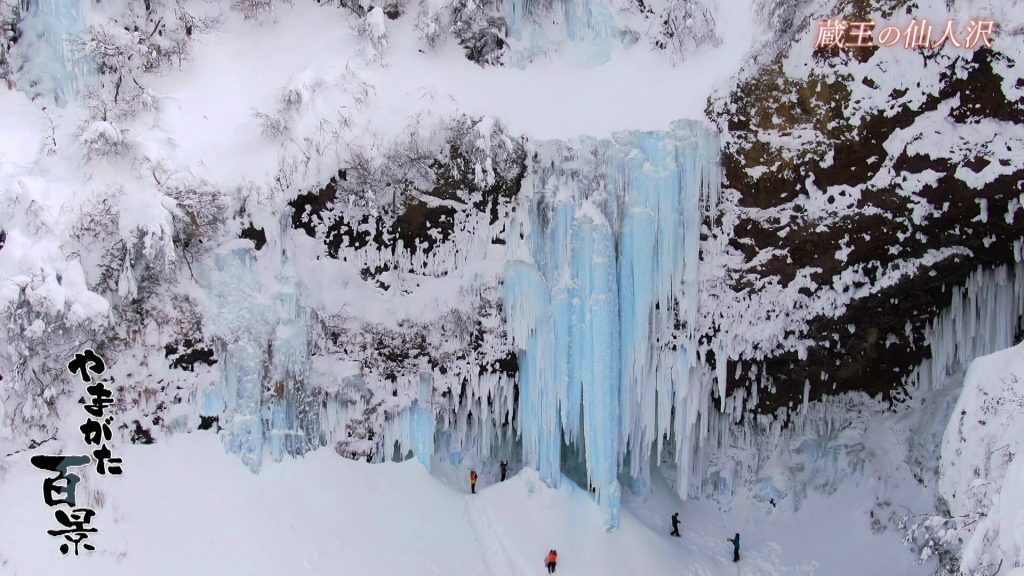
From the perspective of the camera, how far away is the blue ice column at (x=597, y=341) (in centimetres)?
1277

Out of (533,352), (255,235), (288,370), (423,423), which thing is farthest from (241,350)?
(533,352)

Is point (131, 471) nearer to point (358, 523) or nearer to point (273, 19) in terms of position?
point (358, 523)

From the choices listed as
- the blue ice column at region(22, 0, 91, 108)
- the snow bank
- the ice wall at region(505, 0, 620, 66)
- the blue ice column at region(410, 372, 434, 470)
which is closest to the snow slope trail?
the blue ice column at region(410, 372, 434, 470)

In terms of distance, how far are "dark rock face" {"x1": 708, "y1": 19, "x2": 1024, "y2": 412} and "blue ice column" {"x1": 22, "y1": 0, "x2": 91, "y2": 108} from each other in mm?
10374

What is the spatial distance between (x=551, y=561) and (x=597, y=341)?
11.8 feet

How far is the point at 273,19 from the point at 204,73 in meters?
1.68

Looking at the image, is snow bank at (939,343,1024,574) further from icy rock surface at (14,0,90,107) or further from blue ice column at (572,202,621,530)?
icy rock surface at (14,0,90,107)

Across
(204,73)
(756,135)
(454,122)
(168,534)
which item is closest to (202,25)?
(204,73)

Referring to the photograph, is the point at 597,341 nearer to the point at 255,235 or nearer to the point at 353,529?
the point at 353,529

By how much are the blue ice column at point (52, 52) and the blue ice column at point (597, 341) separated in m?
8.53

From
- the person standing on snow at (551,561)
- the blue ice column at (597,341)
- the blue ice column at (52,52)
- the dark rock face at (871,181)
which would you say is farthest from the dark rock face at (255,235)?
the dark rock face at (871,181)

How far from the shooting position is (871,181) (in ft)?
40.3

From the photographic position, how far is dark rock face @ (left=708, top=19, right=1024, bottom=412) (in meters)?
11.8

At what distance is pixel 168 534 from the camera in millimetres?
11398
